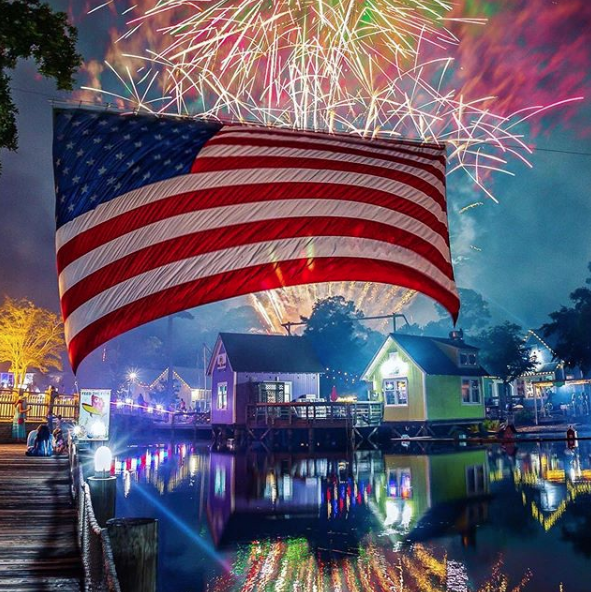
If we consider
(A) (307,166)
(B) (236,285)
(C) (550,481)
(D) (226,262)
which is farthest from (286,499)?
(A) (307,166)

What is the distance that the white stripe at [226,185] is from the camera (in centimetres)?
669

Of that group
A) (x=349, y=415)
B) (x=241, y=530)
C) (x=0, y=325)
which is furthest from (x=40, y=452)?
(x=0, y=325)

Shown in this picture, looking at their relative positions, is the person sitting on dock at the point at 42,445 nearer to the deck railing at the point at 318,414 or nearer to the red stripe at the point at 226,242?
the red stripe at the point at 226,242

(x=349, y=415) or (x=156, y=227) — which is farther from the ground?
(x=156, y=227)

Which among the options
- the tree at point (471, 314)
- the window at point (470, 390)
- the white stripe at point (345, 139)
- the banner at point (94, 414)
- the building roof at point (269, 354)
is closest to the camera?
the white stripe at point (345, 139)

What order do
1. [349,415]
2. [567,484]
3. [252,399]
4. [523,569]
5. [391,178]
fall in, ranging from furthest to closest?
[252,399], [349,415], [567,484], [523,569], [391,178]

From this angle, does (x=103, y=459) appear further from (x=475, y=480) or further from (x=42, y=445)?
(x=475, y=480)

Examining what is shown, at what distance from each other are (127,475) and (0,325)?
44.3 m

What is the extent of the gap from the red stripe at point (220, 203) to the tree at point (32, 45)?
382cm

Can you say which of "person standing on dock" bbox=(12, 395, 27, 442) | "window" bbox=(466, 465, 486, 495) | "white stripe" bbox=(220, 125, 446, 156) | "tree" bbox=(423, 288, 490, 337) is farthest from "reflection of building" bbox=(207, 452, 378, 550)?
"tree" bbox=(423, 288, 490, 337)

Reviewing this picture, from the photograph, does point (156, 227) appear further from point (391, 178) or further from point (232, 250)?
point (391, 178)

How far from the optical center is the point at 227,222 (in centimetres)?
735

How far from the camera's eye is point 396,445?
3656cm

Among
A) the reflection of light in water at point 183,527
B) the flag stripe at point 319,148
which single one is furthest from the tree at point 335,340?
the flag stripe at point 319,148
